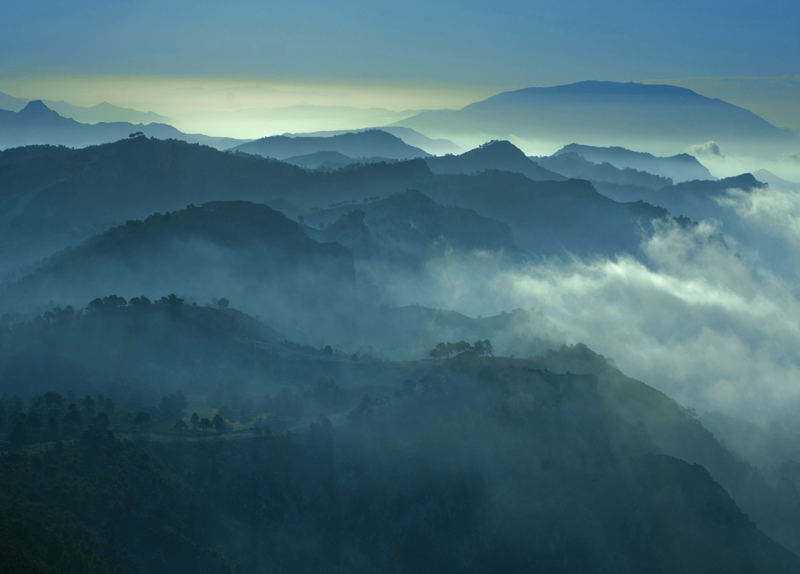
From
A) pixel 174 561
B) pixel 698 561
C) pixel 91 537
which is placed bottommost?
pixel 698 561

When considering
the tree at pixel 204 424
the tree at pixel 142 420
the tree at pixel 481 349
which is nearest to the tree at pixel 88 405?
the tree at pixel 142 420

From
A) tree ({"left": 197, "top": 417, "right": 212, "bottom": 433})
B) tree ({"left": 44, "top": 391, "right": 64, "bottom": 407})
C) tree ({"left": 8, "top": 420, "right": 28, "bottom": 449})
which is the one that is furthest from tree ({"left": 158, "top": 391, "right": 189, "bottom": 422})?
tree ({"left": 8, "top": 420, "right": 28, "bottom": 449})

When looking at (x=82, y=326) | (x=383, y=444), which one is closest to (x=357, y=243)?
(x=82, y=326)

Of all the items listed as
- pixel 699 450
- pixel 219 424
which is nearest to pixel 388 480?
pixel 219 424

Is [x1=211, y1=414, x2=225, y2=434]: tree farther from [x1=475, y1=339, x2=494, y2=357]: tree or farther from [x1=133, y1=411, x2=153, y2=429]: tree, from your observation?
[x1=475, y1=339, x2=494, y2=357]: tree

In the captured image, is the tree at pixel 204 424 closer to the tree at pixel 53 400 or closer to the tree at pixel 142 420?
the tree at pixel 142 420

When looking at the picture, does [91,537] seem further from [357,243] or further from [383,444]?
[357,243]

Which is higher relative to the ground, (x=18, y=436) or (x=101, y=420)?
(x=18, y=436)

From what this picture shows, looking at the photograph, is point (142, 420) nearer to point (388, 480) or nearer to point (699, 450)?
point (388, 480)
